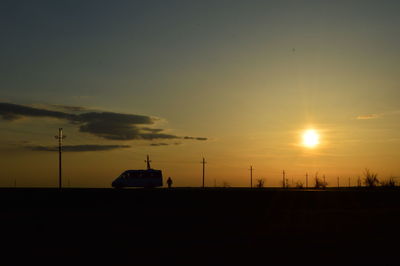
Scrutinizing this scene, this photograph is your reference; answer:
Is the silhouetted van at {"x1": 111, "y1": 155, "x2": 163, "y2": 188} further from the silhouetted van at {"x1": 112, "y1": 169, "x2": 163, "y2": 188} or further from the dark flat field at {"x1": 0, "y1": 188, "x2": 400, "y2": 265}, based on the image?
the dark flat field at {"x1": 0, "y1": 188, "x2": 400, "y2": 265}

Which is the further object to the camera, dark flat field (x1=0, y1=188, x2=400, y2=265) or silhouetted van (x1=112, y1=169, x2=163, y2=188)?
silhouetted van (x1=112, y1=169, x2=163, y2=188)

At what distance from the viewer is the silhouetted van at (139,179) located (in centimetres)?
6544

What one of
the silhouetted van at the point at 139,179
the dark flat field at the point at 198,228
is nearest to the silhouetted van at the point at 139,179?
the silhouetted van at the point at 139,179

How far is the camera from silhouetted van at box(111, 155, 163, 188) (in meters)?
65.4

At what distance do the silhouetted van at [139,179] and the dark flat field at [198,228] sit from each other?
22219 mm

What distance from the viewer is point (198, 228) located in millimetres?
27719

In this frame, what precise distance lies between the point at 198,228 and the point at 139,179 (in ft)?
129

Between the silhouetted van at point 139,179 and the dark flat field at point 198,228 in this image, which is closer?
the dark flat field at point 198,228

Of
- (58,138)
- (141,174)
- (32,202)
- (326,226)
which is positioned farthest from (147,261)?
(58,138)

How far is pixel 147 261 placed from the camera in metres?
19.1

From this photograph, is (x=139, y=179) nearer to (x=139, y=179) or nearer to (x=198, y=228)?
(x=139, y=179)

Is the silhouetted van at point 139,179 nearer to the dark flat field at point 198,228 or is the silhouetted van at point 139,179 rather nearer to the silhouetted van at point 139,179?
the silhouetted van at point 139,179

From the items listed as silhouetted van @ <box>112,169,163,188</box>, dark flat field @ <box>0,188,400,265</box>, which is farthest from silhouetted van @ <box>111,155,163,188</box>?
Result: dark flat field @ <box>0,188,400,265</box>

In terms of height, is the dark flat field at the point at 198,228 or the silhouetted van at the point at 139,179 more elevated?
the silhouetted van at the point at 139,179
